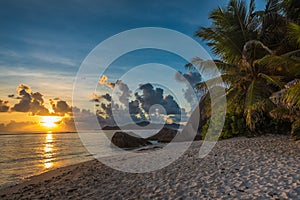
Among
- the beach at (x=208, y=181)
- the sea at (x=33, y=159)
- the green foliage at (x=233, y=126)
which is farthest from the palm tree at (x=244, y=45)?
the sea at (x=33, y=159)

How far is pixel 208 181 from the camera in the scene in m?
5.45

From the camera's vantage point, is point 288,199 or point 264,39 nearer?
point 288,199

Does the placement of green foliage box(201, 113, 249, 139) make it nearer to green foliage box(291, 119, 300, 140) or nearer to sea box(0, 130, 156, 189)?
green foliage box(291, 119, 300, 140)

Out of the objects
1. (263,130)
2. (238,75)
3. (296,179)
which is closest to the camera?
(296,179)

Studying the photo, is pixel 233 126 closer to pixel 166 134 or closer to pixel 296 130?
pixel 296 130

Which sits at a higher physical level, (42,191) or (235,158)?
(235,158)

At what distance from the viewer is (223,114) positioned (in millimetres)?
13375

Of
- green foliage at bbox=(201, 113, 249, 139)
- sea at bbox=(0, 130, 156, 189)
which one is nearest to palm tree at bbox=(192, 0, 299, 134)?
green foliage at bbox=(201, 113, 249, 139)

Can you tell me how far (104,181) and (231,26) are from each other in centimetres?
1116

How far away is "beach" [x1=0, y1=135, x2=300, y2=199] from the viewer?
4.68 meters

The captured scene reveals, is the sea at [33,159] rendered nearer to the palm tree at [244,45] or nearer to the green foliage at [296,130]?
the palm tree at [244,45]

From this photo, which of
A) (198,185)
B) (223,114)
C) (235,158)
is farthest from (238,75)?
(198,185)

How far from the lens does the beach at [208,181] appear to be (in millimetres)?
4680

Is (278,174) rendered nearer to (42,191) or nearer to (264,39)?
(42,191)
